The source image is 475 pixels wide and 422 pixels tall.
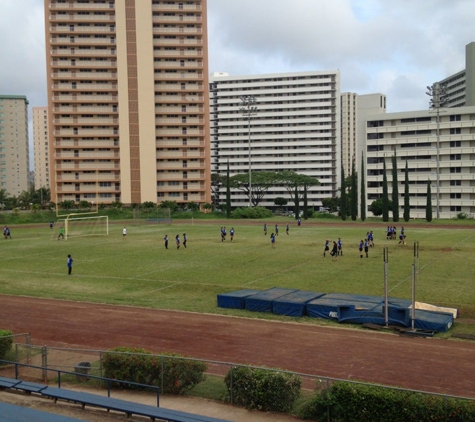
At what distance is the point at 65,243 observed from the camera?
55.5 metres

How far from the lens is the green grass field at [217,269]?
28.5 m

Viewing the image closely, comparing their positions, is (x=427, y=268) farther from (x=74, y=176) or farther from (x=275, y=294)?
(x=74, y=176)

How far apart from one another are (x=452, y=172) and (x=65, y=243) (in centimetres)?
7247

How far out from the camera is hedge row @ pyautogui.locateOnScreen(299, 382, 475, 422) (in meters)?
10.8

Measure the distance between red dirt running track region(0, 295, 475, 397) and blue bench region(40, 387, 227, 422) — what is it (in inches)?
199

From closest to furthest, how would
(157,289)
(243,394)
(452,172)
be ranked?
(243,394)
(157,289)
(452,172)

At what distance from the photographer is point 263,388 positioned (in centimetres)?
1263

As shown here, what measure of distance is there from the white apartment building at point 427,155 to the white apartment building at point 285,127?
172 feet

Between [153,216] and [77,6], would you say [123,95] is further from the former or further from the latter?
[153,216]

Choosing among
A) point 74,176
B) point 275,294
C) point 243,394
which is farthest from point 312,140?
point 243,394

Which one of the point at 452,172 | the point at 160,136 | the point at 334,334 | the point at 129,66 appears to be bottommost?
the point at 334,334

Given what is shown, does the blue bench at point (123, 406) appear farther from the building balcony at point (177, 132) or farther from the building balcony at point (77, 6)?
the building balcony at point (77, 6)

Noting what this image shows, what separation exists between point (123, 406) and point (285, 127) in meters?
152

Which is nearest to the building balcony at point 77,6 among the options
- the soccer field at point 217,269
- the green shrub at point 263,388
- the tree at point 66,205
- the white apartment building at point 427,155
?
the tree at point 66,205
